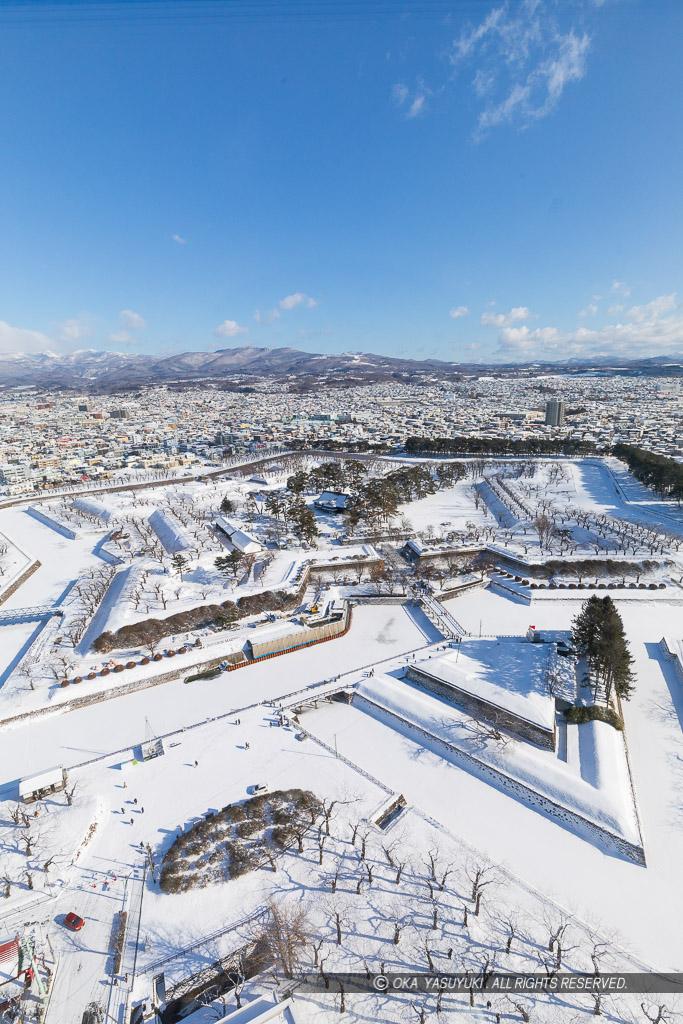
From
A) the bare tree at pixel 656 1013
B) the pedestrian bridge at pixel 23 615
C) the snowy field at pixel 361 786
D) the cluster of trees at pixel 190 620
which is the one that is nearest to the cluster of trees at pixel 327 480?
the snowy field at pixel 361 786

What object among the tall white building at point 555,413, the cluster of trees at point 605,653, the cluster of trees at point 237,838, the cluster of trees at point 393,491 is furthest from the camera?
the tall white building at point 555,413

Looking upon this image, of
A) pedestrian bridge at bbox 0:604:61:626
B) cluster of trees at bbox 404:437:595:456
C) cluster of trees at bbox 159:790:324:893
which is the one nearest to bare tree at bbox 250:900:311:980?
cluster of trees at bbox 159:790:324:893

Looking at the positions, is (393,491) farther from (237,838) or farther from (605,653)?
(237,838)

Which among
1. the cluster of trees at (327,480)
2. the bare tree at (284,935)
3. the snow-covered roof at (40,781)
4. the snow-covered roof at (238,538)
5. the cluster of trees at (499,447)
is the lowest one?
the bare tree at (284,935)

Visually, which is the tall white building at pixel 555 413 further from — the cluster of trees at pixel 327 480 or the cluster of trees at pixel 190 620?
the cluster of trees at pixel 190 620

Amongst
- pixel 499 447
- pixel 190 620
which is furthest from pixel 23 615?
pixel 499 447

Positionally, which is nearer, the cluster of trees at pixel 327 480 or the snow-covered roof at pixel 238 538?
the snow-covered roof at pixel 238 538

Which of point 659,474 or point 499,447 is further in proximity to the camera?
point 499,447
